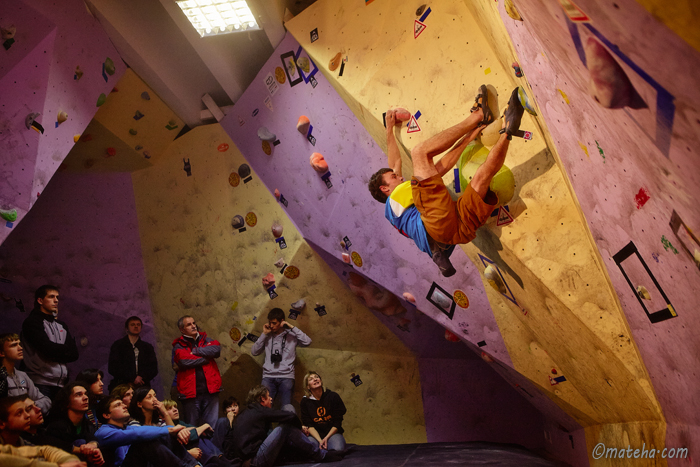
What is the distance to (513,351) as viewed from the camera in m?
2.95

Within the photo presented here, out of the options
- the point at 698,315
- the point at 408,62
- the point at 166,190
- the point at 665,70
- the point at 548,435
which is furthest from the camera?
the point at 166,190

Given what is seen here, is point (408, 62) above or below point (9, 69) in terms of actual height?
below

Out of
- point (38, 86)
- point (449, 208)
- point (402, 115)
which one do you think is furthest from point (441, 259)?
point (38, 86)

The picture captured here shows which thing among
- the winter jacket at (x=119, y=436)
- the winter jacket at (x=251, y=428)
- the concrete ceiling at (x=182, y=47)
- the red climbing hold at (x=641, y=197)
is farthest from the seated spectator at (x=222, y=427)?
the red climbing hold at (x=641, y=197)

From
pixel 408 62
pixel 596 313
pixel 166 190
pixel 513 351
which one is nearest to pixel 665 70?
pixel 596 313

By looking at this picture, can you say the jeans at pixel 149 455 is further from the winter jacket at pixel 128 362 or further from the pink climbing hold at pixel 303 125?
the pink climbing hold at pixel 303 125

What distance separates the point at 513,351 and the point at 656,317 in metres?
1.36

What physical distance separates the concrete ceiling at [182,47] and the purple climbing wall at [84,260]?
137 centimetres

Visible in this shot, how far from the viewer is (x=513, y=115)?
1.94 m

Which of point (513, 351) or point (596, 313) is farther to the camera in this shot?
point (513, 351)

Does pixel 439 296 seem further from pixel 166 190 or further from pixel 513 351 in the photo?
pixel 166 190

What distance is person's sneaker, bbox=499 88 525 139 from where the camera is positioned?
1.93 metres

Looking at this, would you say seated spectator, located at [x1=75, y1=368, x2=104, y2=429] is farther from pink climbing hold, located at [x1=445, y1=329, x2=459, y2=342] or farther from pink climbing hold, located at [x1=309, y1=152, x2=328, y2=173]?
pink climbing hold, located at [x1=445, y1=329, x2=459, y2=342]

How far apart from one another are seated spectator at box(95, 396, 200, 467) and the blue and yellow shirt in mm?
1794
